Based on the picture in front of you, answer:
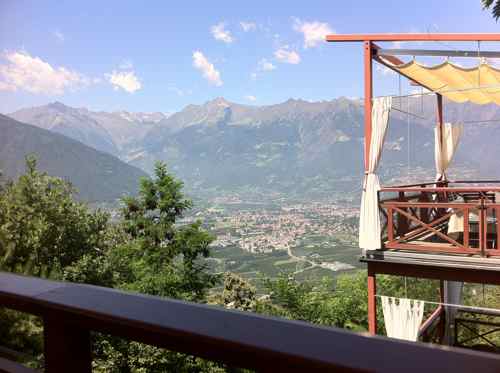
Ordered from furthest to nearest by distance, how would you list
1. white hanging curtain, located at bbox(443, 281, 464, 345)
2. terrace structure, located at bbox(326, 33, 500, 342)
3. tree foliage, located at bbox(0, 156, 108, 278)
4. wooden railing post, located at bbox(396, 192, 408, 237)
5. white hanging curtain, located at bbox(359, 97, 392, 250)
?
tree foliage, located at bbox(0, 156, 108, 278)
white hanging curtain, located at bbox(443, 281, 464, 345)
wooden railing post, located at bbox(396, 192, 408, 237)
white hanging curtain, located at bbox(359, 97, 392, 250)
terrace structure, located at bbox(326, 33, 500, 342)

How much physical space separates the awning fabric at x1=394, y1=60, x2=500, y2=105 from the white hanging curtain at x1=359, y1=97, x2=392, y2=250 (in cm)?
79

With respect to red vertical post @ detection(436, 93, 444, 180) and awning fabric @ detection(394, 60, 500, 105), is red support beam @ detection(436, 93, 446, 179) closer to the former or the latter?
red vertical post @ detection(436, 93, 444, 180)

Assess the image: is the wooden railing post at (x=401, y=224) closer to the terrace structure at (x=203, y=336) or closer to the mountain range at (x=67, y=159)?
the terrace structure at (x=203, y=336)

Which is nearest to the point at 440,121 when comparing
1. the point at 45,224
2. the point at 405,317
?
the point at 405,317

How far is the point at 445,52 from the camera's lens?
16.8ft

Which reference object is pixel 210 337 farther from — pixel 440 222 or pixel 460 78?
pixel 460 78

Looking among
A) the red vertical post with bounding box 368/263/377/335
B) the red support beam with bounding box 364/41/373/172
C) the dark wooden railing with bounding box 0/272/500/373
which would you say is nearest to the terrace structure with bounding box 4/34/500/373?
the dark wooden railing with bounding box 0/272/500/373

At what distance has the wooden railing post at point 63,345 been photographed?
2.09 feet

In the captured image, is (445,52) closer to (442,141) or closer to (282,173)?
(442,141)

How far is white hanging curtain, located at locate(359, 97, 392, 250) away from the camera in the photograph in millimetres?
4816

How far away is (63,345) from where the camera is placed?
25.1 inches

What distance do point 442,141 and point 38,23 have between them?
192 m

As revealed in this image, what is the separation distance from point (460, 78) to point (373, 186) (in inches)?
93.9

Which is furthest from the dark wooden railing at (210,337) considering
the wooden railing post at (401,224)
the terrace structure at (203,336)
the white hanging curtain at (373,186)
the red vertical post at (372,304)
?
the wooden railing post at (401,224)
